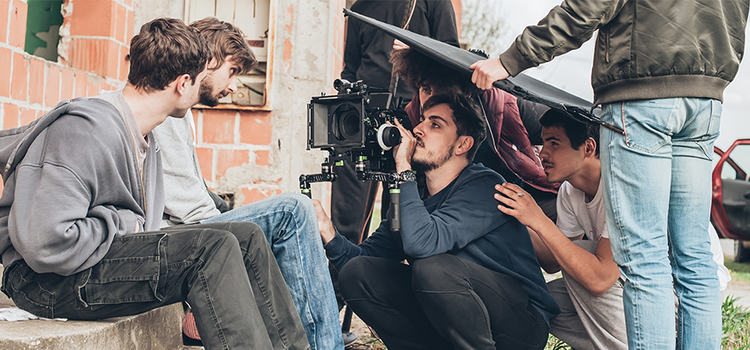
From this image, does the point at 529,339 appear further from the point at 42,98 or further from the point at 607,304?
the point at 42,98

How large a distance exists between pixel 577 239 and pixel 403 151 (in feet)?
2.63

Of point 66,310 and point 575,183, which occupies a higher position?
point 575,183

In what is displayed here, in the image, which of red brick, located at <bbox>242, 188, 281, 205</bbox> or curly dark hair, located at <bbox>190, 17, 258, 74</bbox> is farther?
red brick, located at <bbox>242, 188, 281, 205</bbox>

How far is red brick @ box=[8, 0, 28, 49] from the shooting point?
2.40m

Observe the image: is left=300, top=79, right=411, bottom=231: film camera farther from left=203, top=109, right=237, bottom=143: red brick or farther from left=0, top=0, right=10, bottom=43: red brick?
left=203, top=109, right=237, bottom=143: red brick

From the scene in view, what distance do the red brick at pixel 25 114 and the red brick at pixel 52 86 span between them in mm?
99

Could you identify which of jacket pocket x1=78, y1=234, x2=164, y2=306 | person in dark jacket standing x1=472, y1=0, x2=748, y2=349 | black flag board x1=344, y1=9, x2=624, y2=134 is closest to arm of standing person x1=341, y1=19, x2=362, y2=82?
black flag board x1=344, y1=9, x2=624, y2=134

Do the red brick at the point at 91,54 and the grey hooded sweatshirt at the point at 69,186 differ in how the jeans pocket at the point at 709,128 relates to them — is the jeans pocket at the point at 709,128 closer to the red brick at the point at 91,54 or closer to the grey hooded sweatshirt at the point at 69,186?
the grey hooded sweatshirt at the point at 69,186

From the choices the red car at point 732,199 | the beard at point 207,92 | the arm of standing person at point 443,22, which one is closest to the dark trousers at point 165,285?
the beard at point 207,92

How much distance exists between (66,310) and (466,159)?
147 centimetres

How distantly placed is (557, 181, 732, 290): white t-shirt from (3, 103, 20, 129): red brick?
2.30 metres

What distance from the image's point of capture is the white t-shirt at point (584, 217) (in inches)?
85.6

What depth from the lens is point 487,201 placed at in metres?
2.10

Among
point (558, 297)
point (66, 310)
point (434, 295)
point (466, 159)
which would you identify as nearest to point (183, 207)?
point (66, 310)
